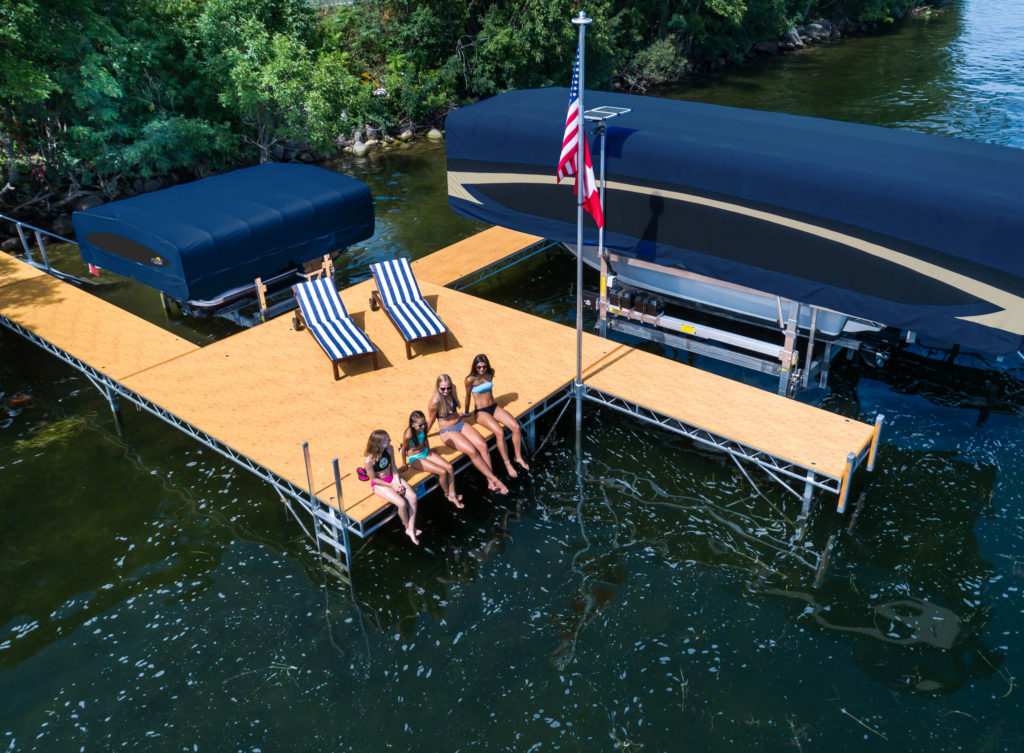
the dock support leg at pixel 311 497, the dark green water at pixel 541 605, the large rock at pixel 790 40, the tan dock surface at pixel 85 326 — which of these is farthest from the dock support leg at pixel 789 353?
the large rock at pixel 790 40

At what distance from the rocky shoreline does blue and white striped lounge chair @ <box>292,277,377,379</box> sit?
12.1 m

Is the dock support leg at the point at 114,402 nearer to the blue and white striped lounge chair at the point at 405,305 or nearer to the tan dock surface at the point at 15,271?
the blue and white striped lounge chair at the point at 405,305

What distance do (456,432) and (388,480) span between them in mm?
1473

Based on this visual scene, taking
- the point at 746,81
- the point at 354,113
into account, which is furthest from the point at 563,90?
the point at 746,81

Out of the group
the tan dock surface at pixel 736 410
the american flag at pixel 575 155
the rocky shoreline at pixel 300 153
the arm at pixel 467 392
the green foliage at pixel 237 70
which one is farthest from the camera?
the rocky shoreline at pixel 300 153

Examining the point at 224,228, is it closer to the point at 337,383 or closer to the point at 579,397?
the point at 337,383

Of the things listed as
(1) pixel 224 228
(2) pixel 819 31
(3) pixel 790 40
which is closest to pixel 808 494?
(1) pixel 224 228

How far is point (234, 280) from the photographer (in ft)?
54.0

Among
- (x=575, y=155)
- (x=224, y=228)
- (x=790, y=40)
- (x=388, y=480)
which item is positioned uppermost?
(x=575, y=155)

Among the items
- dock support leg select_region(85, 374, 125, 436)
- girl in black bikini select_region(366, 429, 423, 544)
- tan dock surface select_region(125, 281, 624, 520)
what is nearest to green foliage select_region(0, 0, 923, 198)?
dock support leg select_region(85, 374, 125, 436)

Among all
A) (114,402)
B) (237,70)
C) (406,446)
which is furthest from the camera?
(237,70)

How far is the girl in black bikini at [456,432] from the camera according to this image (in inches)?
477

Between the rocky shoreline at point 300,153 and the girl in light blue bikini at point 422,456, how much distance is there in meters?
17.5

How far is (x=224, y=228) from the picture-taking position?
16156 millimetres
